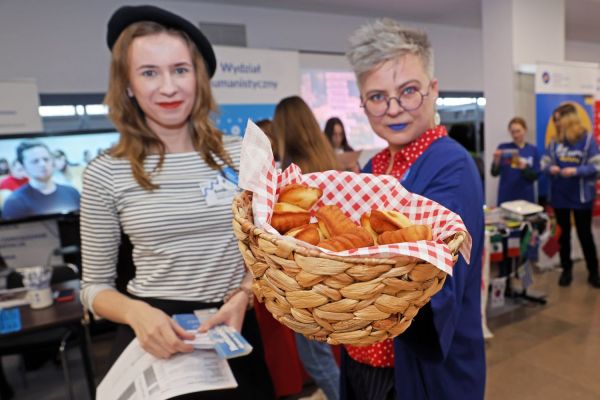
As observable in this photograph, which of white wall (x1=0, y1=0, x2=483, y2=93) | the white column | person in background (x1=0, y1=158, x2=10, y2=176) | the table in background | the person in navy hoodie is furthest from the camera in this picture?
the white column

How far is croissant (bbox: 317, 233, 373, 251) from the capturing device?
1.73ft

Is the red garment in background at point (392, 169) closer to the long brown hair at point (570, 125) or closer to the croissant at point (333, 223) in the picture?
the croissant at point (333, 223)

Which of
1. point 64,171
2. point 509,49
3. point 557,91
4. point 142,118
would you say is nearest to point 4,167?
point 64,171

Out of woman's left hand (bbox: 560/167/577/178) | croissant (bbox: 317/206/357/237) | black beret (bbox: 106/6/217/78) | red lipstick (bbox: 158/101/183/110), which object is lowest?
woman's left hand (bbox: 560/167/577/178)

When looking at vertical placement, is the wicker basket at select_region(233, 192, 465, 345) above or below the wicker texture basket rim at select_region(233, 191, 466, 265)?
below

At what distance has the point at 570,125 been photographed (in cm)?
425

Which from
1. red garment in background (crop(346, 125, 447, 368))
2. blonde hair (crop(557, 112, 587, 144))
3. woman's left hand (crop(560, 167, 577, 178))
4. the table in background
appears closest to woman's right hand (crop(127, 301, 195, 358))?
red garment in background (crop(346, 125, 447, 368))

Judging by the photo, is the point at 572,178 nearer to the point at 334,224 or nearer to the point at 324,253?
the point at 334,224

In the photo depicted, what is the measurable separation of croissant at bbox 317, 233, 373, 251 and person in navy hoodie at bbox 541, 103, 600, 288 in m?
4.44

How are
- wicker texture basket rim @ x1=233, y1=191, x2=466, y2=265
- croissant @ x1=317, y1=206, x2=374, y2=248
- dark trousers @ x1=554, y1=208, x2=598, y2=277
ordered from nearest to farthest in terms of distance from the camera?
1. wicker texture basket rim @ x1=233, y1=191, x2=466, y2=265
2. croissant @ x1=317, y1=206, x2=374, y2=248
3. dark trousers @ x1=554, y1=208, x2=598, y2=277

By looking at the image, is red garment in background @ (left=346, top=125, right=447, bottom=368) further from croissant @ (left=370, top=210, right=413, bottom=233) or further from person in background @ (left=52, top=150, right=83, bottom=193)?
person in background @ (left=52, top=150, right=83, bottom=193)

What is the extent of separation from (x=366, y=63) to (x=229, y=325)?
74 cm

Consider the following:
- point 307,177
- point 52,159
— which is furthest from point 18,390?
point 307,177

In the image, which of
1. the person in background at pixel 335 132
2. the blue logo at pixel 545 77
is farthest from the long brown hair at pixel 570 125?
the person in background at pixel 335 132
